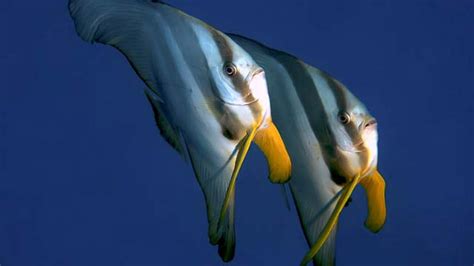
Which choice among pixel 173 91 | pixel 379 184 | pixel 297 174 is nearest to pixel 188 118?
pixel 173 91

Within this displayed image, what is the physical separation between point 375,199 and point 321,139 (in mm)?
190

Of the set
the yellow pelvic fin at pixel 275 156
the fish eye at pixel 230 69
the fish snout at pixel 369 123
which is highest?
the fish eye at pixel 230 69

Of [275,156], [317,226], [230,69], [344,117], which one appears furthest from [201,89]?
[317,226]

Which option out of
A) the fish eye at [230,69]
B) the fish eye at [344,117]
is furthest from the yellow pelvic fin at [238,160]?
the fish eye at [344,117]

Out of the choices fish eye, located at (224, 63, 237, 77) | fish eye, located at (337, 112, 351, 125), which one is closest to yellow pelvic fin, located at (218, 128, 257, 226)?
fish eye, located at (224, 63, 237, 77)

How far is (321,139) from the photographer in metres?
1.54

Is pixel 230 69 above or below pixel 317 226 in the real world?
above

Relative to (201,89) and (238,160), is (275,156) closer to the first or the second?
(238,160)

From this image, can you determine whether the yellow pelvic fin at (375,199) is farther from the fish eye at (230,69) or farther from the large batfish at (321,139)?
the fish eye at (230,69)

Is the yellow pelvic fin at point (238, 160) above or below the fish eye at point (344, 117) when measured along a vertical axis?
below

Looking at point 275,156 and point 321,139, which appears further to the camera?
point 321,139

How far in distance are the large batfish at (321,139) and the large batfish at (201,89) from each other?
0.49 ft

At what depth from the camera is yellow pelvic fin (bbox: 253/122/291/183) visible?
4.60 ft

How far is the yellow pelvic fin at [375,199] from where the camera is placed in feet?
5.08
